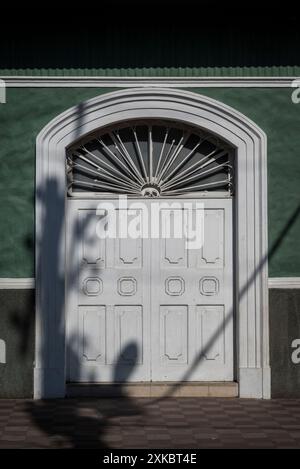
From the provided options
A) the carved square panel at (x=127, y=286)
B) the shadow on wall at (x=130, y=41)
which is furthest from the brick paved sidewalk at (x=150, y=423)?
the shadow on wall at (x=130, y=41)

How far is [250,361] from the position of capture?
29.8 feet

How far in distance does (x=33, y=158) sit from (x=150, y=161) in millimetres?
1234

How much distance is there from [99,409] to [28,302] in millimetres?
1416

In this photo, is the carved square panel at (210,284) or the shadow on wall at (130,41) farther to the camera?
the carved square panel at (210,284)

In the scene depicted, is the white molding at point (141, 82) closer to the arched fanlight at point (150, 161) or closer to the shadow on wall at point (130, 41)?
the shadow on wall at point (130, 41)

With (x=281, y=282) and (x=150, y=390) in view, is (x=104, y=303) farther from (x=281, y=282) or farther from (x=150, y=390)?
(x=281, y=282)

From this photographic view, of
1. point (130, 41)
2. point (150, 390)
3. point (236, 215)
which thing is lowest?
point (150, 390)

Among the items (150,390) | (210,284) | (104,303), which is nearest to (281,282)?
(210,284)

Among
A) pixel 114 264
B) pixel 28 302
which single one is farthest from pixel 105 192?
pixel 28 302

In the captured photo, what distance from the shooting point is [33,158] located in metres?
9.16

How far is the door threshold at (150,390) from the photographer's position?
9.04m

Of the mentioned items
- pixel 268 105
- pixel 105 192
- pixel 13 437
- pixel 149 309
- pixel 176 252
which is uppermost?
pixel 268 105

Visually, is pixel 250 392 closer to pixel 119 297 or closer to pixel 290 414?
pixel 290 414

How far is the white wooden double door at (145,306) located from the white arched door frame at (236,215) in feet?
0.59
